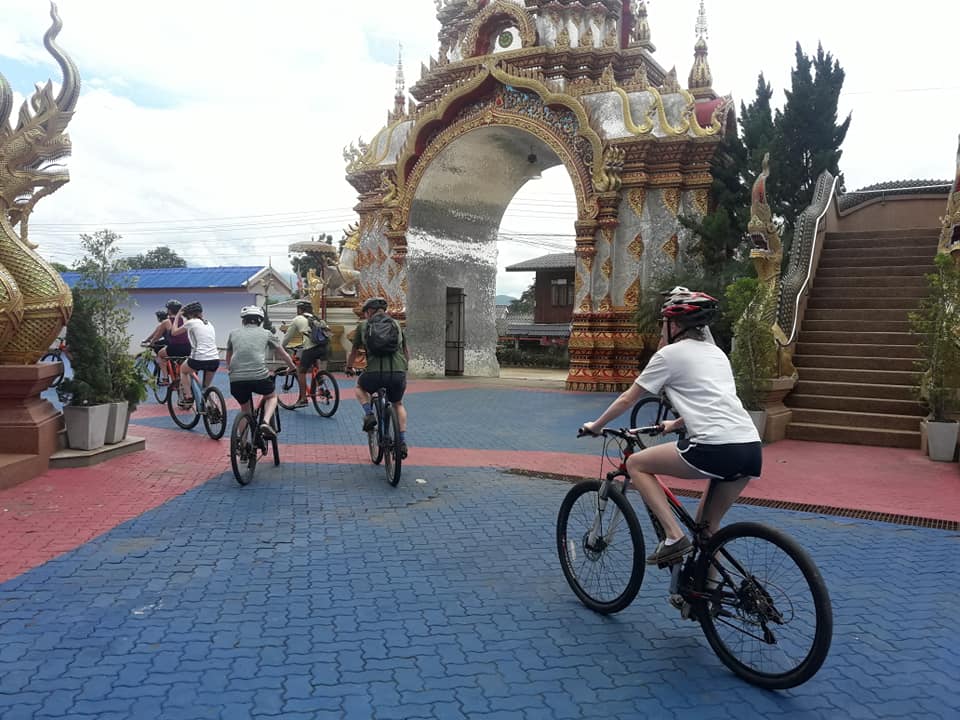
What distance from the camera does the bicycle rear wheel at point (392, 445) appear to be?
6719 millimetres

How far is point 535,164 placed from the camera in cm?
1919

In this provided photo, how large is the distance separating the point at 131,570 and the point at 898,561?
4791 mm

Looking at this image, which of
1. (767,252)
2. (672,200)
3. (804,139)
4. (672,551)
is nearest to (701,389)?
(672,551)

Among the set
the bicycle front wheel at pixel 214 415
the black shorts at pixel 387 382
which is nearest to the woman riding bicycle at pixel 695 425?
the black shorts at pixel 387 382

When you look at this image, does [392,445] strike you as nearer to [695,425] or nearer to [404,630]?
[404,630]

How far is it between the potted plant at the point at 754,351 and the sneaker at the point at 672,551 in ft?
18.7

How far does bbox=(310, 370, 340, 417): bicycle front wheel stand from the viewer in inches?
444

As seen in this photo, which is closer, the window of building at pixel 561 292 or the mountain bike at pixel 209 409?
the mountain bike at pixel 209 409

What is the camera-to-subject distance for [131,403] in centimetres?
806

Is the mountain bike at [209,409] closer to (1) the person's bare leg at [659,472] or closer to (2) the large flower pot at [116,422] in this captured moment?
(2) the large flower pot at [116,422]

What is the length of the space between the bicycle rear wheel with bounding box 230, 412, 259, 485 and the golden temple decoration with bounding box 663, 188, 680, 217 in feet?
36.8

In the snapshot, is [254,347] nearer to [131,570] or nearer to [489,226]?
[131,570]

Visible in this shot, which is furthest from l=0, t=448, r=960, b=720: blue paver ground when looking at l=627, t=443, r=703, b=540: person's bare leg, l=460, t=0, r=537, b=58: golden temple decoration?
l=460, t=0, r=537, b=58: golden temple decoration

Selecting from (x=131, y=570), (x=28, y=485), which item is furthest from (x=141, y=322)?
(x=131, y=570)
